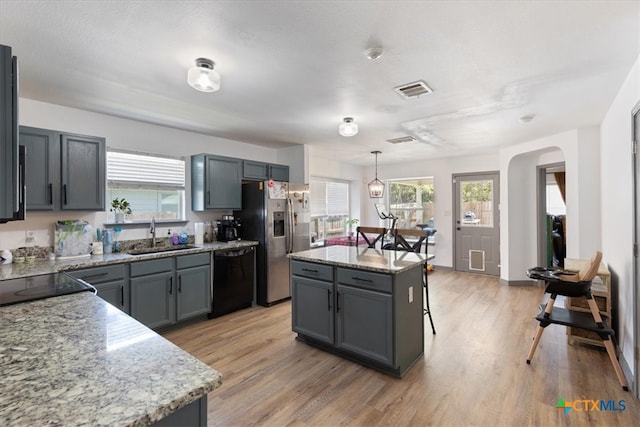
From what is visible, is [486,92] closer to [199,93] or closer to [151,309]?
[199,93]

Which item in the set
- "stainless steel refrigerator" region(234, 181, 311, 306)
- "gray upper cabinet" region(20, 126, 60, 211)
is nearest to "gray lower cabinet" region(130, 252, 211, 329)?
"stainless steel refrigerator" region(234, 181, 311, 306)

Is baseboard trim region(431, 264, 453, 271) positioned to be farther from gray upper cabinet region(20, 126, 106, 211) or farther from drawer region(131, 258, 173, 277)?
gray upper cabinet region(20, 126, 106, 211)

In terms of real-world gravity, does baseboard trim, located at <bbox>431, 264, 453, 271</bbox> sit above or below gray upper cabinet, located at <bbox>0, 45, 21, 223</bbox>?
below

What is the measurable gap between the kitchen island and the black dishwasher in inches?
49.2

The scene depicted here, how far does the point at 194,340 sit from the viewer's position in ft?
10.7

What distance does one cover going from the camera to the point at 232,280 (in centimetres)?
408

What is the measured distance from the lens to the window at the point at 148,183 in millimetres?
3639

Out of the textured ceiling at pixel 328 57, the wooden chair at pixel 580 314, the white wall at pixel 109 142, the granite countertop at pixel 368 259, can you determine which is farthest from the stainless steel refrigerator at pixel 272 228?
the wooden chair at pixel 580 314

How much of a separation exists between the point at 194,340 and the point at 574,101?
4.56 metres

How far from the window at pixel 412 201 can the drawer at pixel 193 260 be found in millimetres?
4774

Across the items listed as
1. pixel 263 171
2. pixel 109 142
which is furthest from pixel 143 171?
pixel 263 171

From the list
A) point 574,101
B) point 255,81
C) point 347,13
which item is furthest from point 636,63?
point 255,81

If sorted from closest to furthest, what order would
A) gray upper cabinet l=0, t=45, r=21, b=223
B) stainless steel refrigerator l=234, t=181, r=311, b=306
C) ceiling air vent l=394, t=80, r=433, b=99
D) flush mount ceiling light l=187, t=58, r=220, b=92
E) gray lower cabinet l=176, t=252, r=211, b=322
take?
1. gray upper cabinet l=0, t=45, r=21, b=223
2. flush mount ceiling light l=187, t=58, r=220, b=92
3. ceiling air vent l=394, t=80, r=433, b=99
4. gray lower cabinet l=176, t=252, r=211, b=322
5. stainless steel refrigerator l=234, t=181, r=311, b=306

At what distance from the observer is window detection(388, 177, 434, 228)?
22.8 ft
